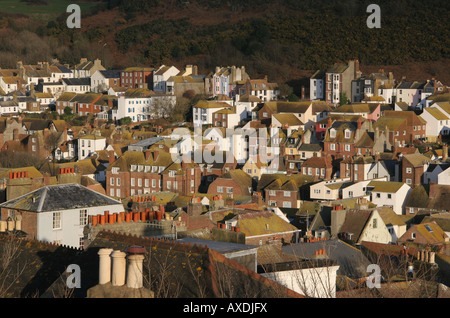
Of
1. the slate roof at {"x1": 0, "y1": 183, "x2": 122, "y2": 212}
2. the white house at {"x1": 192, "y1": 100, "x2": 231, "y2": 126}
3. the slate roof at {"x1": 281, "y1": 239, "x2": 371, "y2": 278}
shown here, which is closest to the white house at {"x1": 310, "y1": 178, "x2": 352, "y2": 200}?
the slate roof at {"x1": 281, "y1": 239, "x2": 371, "y2": 278}

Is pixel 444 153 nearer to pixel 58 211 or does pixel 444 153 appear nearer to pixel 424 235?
pixel 424 235

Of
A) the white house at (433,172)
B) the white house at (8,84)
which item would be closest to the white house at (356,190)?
the white house at (433,172)

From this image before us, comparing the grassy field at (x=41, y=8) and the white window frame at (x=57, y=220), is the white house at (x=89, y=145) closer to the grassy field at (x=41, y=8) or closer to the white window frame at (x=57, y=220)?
the white window frame at (x=57, y=220)

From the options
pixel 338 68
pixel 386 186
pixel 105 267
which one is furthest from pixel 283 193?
pixel 105 267

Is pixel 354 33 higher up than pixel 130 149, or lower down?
higher up

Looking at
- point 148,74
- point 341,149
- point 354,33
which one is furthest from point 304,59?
point 341,149

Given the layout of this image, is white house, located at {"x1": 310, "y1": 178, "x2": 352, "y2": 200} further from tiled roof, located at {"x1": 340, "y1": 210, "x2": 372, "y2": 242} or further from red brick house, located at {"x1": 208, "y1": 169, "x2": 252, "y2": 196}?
tiled roof, located at {"x1": 340, "y1": 210, "x2": 372, "y2": 242}
